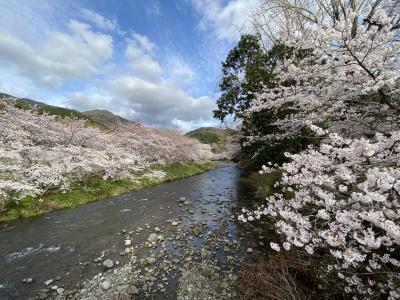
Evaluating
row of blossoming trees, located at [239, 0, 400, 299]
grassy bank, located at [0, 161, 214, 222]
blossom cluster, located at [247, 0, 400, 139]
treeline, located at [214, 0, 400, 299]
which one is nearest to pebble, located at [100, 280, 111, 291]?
treeline, located at [214, 0, 400, 299]

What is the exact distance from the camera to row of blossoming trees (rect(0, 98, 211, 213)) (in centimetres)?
1293

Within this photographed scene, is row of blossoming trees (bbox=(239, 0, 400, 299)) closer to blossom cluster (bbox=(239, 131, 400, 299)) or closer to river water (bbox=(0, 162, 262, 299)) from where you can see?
blossom cluster (bbox=(239, 131, 400, 299))

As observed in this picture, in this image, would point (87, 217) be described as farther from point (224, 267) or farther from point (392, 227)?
point (392, 227)

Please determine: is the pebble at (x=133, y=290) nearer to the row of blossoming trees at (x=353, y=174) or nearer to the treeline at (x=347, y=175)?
the treeline at (x=347, y=175)

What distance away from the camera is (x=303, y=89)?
7945 millimetres

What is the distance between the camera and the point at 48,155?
16.9 m

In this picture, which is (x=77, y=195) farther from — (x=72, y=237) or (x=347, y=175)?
(x=347, y=175)

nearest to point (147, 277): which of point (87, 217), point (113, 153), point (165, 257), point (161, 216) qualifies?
point (165, 257)

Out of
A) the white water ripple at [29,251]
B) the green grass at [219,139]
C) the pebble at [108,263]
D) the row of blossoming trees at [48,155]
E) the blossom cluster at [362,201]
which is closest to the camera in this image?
the blossom cluster at [362,201]

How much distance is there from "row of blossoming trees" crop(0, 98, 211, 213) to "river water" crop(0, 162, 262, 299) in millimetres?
2295

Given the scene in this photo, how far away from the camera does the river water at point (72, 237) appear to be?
23.0ft

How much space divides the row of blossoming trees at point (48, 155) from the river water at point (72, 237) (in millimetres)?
2295

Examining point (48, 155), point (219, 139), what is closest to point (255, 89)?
point (48, 155)

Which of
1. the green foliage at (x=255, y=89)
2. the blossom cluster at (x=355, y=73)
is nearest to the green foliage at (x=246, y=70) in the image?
the green foliage at (x=255, y=89)
